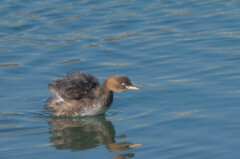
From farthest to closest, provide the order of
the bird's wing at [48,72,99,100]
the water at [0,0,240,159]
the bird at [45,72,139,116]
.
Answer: the bird's wing at [48,72,99,100]
the bird at [45,72,139,116]
the water at [0,0,240,159]

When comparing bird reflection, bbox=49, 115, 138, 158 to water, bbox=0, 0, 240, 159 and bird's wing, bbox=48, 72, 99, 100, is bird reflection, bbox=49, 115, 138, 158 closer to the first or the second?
water, bbox=0, 0, 240, 159

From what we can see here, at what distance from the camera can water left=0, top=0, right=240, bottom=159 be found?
11266mm

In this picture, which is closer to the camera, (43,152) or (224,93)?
(43,152)

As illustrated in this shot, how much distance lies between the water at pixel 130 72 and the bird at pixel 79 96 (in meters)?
0.22

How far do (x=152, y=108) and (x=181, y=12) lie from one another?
830 cm

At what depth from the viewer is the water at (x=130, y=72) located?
11.3 m

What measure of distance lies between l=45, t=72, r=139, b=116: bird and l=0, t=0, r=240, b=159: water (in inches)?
8.6

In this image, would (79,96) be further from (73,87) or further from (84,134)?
(84,134)

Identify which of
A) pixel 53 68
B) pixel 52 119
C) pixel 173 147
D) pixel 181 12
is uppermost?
pixel 181 12

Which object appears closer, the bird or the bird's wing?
the bird

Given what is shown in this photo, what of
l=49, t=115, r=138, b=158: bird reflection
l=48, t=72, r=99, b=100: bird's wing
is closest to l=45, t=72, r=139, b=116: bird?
l=48, t=72, r=99, b=100: bird's wing

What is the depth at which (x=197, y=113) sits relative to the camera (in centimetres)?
1255

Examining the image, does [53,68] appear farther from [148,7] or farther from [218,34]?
[148,7]

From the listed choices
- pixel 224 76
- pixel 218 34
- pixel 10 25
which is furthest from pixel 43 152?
pixel 10 25
